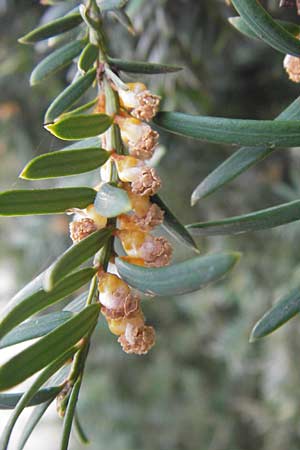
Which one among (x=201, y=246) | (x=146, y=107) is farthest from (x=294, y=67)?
(x=201, y=246)

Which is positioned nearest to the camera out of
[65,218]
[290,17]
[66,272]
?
[66,272]

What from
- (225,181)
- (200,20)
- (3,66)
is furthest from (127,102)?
(3,66)

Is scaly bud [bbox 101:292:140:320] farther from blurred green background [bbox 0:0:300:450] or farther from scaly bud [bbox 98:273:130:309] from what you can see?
blurred green background [bbox 0:0:300:450]

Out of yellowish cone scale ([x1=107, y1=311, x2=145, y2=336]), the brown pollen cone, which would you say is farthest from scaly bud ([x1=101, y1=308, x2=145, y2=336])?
the brown pollen cone

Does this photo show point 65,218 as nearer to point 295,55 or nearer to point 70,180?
point 70,180

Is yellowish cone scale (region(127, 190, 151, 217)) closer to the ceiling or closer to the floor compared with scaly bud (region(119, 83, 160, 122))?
closer to the floor

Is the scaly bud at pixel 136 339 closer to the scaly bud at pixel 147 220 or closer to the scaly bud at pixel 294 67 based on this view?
the scaly bud at pixel 147 220

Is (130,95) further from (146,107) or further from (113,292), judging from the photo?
(113,292)
